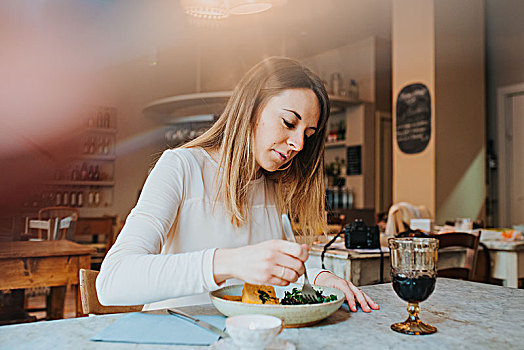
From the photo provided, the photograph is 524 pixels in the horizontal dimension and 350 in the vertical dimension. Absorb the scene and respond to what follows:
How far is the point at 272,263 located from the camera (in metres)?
0.84

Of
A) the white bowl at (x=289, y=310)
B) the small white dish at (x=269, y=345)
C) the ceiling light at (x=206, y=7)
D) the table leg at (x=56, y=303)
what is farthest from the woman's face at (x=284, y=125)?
the ceiling light at (x=206, y=7)

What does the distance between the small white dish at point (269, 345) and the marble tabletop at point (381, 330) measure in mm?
24

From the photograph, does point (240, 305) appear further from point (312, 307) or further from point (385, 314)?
point (385, 314)

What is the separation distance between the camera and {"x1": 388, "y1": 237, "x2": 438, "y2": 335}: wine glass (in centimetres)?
85

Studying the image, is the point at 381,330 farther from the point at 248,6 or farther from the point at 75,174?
the point at 75,174

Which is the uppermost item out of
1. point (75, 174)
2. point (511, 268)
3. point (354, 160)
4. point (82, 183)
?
point (354, 160)

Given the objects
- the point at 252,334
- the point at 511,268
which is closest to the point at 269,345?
the point at 252,334

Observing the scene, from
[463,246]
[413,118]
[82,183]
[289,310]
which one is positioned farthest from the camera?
[82,183]

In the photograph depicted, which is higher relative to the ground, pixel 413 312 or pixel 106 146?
pixel 106 146

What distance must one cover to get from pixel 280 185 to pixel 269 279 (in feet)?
2.31

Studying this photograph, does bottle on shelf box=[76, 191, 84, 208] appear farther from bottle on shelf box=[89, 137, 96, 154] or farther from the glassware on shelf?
the glassware on shelf

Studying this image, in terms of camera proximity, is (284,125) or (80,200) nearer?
(284,125)

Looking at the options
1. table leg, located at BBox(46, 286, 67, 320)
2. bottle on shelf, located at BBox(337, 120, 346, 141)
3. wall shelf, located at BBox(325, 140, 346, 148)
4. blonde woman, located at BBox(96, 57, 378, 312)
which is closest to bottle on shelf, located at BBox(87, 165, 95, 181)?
wall shelf, located at BBox(325, 140, 346, 148)

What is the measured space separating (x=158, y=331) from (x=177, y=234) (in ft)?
1.59
